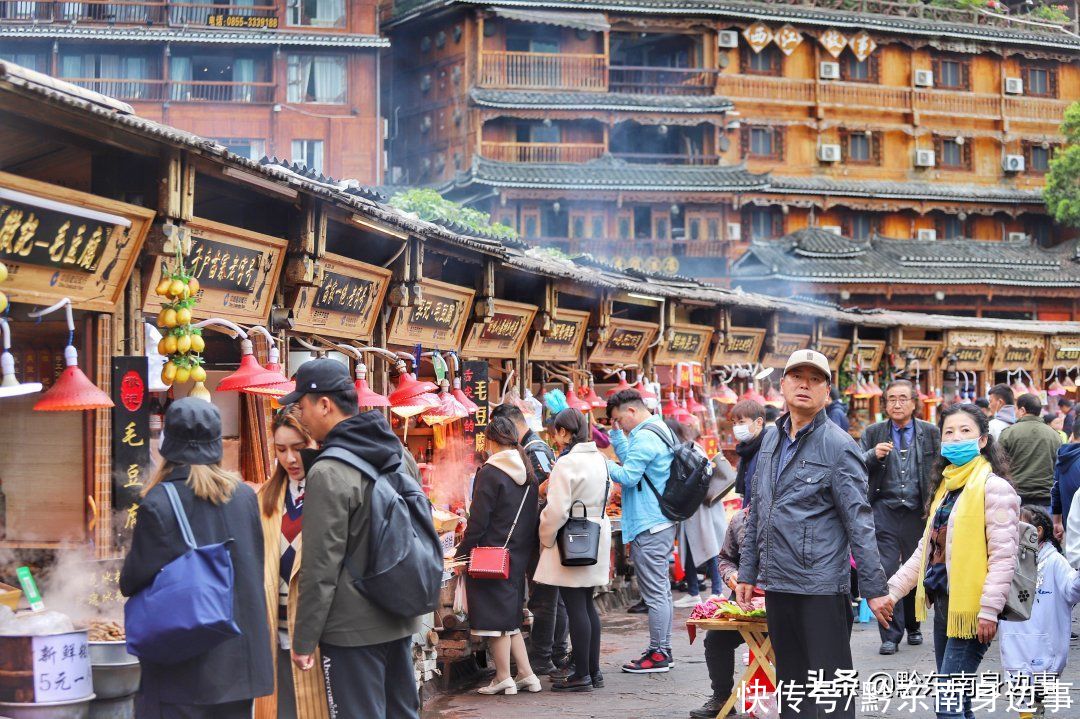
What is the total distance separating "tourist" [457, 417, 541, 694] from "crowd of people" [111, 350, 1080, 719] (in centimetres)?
2

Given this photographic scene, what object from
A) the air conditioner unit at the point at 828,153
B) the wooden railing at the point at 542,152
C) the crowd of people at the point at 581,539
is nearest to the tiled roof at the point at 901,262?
the air conditioner unit at the point at 828,153

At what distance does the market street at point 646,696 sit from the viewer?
8.28 meters

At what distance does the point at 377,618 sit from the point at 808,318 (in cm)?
1794

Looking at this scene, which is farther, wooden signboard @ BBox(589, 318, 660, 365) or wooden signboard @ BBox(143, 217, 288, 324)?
wooden signboard @ BBox(589, 318, 660, 365)

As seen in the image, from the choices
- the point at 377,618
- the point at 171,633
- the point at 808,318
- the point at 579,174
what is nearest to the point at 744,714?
the point at 377,618

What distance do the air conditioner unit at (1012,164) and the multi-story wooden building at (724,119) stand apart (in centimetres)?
8

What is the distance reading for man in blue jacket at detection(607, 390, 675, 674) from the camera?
9.49 meters

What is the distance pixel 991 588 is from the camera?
639cm

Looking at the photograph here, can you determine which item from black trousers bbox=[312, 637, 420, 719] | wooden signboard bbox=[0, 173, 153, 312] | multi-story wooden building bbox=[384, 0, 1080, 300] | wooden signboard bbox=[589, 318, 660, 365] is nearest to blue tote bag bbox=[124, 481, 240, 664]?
black trousers bbox=[312, 637, 420, 719]

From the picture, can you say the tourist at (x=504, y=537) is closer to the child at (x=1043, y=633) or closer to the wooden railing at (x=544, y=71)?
the child at (x=1043, y=633)

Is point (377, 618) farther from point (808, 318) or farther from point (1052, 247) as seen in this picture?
point (1052, 247)

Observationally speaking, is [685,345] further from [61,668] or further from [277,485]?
[61,668]

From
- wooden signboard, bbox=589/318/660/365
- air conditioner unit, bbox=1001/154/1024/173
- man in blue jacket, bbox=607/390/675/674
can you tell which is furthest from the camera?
air conditioner unit, bbox=1001/154/1024/173

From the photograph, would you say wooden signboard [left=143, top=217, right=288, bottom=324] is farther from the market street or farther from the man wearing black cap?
the market street
